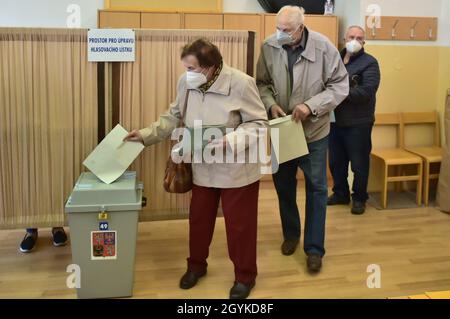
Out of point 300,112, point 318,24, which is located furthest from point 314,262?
point 318,24

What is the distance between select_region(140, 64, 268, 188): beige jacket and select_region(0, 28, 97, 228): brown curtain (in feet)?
1.98

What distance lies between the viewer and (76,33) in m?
2.52

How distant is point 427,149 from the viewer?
13.9 ft

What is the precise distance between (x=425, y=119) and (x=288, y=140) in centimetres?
228

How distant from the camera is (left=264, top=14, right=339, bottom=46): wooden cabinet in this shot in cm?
433

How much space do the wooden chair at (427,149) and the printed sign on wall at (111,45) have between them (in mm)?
2673

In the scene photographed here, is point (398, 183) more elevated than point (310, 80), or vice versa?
point (310, 80)

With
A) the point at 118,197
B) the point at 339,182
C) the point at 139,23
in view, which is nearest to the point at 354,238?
the point at 339,182

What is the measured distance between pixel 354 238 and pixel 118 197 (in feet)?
5.68

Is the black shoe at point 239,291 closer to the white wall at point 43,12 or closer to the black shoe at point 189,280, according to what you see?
the black shoe at point 189,280

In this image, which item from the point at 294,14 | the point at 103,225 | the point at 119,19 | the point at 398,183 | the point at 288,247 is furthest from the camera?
the point at 398,183

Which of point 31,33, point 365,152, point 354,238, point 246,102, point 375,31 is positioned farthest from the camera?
point 375,31

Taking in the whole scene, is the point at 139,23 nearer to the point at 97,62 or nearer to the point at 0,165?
the point at 97,62

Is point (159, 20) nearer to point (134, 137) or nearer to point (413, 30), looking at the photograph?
point (134, 137)
